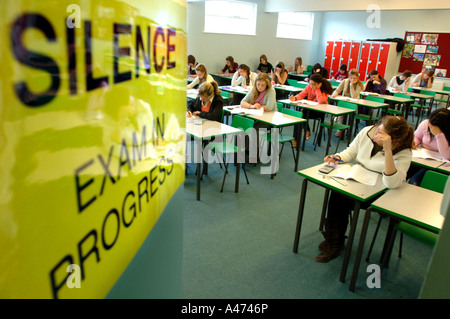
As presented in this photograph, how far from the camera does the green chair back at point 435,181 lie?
2.42m

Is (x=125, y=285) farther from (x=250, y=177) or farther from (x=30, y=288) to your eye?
(x=250, y=177)

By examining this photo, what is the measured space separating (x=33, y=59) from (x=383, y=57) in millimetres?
11798

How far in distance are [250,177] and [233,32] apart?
7176 mm

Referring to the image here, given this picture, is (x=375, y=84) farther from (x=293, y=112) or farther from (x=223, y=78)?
(x=223, y=78)

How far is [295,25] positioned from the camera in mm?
11898

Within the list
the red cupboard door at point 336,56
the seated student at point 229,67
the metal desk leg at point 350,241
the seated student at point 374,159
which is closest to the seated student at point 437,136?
the seated student at point 374,159

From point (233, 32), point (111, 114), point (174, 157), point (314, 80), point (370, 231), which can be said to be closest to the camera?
point (111, 114)

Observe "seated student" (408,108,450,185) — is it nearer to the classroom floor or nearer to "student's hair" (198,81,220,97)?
the classroom floor

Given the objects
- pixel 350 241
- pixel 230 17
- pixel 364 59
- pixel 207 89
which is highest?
pixel 230 17

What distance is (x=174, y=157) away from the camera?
1095 mm

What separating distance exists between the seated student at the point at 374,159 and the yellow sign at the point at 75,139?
206cm

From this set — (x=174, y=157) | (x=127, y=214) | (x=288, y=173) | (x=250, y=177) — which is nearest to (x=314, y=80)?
(x=288, y=173)

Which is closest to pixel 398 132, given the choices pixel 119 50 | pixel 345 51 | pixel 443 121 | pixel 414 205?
pixel 414 205

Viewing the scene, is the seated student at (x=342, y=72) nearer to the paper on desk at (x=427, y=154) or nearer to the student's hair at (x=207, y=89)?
the student's hair at (x=207, y=89)
